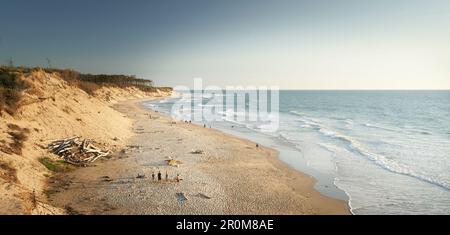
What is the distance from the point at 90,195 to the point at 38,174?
3891 millimetres

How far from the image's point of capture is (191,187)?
58.2 feet

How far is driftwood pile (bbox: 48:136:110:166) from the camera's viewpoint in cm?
2054

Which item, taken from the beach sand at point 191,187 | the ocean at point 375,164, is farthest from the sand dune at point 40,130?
the ocean at point 375,164

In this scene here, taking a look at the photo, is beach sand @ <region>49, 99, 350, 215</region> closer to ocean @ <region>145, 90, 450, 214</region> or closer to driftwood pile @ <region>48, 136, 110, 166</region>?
driftwood pile @ <region>48, 136, 110, 166</region>

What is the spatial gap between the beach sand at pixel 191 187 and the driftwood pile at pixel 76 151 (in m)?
1.00

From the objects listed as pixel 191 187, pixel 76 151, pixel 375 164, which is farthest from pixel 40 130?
pixel 375 164

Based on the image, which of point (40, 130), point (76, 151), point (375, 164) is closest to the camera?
point (76, 151)

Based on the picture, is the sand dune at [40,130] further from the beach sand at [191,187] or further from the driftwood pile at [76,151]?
the beach sand at [191,187]

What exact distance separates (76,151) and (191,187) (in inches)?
376

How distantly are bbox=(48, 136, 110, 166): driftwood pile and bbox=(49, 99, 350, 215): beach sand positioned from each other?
1.00 m

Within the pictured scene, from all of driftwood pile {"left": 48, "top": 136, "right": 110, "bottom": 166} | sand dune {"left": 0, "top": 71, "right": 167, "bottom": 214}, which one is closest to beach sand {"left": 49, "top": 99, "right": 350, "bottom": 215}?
driftwood pile {"left": 48, "top": 136, "right": 110, "bottom": 166}

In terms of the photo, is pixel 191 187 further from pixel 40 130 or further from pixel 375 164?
pixel 375 164

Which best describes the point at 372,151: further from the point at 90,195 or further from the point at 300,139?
the point at 90,195
